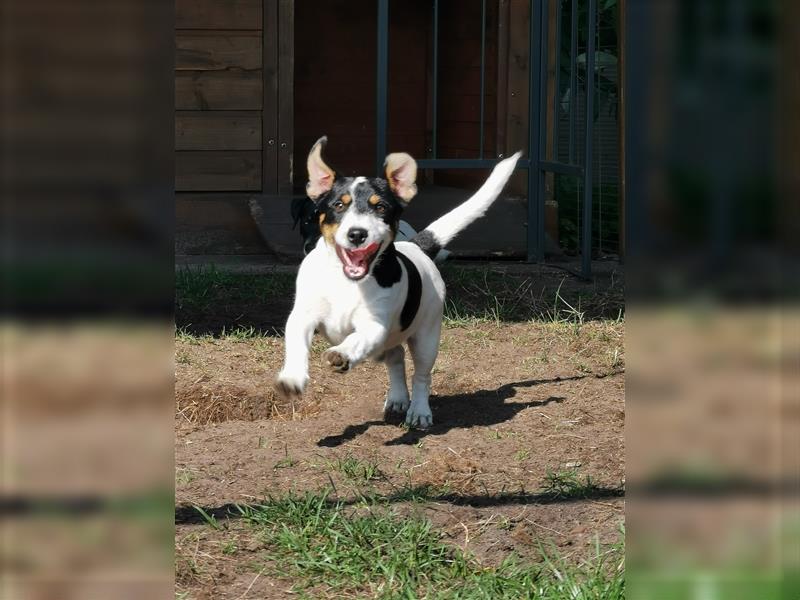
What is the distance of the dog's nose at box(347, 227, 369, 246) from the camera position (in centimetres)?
449

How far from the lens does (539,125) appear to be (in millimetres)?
9031

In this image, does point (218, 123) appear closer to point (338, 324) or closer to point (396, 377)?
point (396, 377)

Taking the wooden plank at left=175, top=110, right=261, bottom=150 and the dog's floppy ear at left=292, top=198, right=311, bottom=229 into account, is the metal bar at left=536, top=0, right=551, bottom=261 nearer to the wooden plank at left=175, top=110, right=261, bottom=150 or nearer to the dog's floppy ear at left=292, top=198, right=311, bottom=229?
the dog's floppy ear at left=292, top=198, right=311, bottom=229

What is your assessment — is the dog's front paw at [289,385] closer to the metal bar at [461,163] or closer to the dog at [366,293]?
the dog at [366,293]

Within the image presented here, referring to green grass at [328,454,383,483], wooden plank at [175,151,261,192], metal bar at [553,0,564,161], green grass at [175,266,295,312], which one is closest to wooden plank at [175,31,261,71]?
wooden plank at [175,151,261,192]

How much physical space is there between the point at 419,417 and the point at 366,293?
2.15 feet

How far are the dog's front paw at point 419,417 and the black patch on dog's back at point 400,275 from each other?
378 millimetres

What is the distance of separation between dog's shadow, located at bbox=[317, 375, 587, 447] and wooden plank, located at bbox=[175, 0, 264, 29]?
5.28 metres

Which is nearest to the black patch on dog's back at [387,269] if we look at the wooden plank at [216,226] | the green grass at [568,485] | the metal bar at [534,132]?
the green grass at [568,485]

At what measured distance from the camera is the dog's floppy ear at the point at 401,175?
5.00 m

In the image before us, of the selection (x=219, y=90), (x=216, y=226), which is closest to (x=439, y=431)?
(x=216, y=226)

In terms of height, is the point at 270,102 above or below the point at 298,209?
above

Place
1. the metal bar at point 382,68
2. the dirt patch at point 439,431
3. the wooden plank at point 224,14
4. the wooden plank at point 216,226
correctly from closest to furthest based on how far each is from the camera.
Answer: the dirt patch at point 439,431, the metal bar at point 382,68, the wooden plank at point 224,14, the wooden plank at point 216,226
